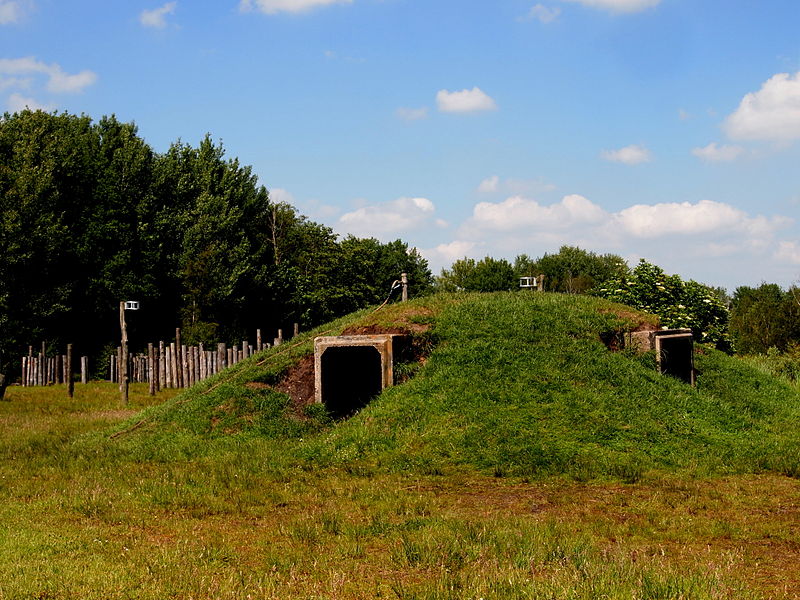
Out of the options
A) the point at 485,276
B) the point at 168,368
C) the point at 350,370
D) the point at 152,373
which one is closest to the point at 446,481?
the point at 350,370

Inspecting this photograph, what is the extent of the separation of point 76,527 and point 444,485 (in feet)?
20.0

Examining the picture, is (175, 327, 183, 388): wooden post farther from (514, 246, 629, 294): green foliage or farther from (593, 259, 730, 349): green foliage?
(514, 246, 629, 294): green foliage

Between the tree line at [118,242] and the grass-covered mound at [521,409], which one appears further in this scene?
the tree line at [118,242]

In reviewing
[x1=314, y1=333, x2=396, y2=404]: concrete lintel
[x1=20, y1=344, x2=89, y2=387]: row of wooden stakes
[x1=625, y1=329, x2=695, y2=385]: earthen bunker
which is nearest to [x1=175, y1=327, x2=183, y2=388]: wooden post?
[x1=20, y1=344, x2=89, y2=387]: row of wooden stakes

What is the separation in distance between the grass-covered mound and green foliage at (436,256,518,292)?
72468 millimetres

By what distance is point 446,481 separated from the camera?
524 inches

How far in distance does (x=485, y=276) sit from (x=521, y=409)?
275ft

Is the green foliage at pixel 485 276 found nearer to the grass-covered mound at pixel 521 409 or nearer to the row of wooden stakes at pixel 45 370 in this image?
the row of wooden stakes at pixel 45 370

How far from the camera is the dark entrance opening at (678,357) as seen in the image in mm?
20516

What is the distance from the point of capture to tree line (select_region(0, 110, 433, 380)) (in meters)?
46.1

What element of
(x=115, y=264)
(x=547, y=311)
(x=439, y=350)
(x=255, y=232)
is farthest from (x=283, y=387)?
(x=255, y=232)

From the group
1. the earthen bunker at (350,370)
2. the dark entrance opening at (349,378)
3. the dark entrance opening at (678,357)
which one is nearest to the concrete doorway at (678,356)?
the dark entrance opening at (678,357)

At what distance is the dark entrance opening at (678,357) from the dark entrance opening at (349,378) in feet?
26.9

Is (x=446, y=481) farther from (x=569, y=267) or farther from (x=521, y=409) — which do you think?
(x=569, y=267)
